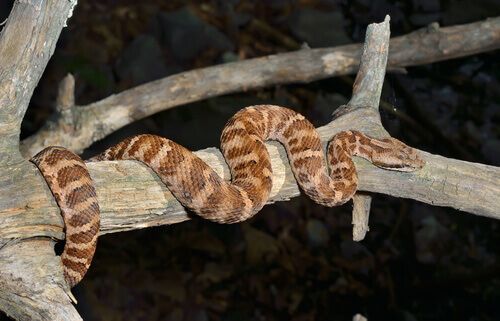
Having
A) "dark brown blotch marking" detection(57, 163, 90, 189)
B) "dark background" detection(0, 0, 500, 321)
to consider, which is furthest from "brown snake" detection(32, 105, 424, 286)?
"dark background" detection(0, 0, 500, 321)

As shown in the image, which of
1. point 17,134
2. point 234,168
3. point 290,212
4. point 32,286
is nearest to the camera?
point 32,286

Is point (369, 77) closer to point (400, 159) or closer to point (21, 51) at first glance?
point (400, 159)

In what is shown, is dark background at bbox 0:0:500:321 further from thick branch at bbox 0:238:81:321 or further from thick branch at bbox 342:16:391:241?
thick branch at bbox 0:238:81:321

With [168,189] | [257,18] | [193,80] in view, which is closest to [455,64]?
[257,18]

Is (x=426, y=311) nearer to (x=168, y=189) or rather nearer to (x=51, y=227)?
(x=168, y=189)

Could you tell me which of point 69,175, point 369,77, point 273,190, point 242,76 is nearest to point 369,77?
point 369,77

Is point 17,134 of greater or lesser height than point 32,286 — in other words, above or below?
above

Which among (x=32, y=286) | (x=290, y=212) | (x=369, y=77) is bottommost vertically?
(x=32, y=286)

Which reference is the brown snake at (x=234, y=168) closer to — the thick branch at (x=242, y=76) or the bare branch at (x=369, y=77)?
the bare branch at (x=369, y=77)
